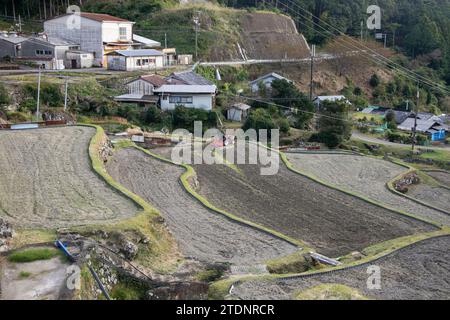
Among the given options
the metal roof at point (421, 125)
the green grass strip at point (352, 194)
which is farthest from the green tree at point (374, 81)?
the green grass strip at point (352, 194)

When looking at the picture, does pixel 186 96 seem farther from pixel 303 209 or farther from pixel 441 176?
pixel 303 209

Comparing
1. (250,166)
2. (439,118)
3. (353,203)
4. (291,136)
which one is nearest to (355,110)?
(439,118)

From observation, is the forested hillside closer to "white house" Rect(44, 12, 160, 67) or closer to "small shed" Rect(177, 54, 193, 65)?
"small shed" Rect(177, 54, 193, 65)

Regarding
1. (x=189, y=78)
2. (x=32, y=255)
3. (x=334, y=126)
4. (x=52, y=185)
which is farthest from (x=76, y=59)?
(x=32, y=255)

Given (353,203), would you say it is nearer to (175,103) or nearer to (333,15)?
(175,103)

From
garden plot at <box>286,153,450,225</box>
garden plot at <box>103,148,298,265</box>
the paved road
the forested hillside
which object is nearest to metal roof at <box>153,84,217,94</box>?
garden plot at <box>286,153,450,225</box>

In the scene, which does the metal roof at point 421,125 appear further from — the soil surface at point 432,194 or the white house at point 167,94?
the white house at point 167,94
